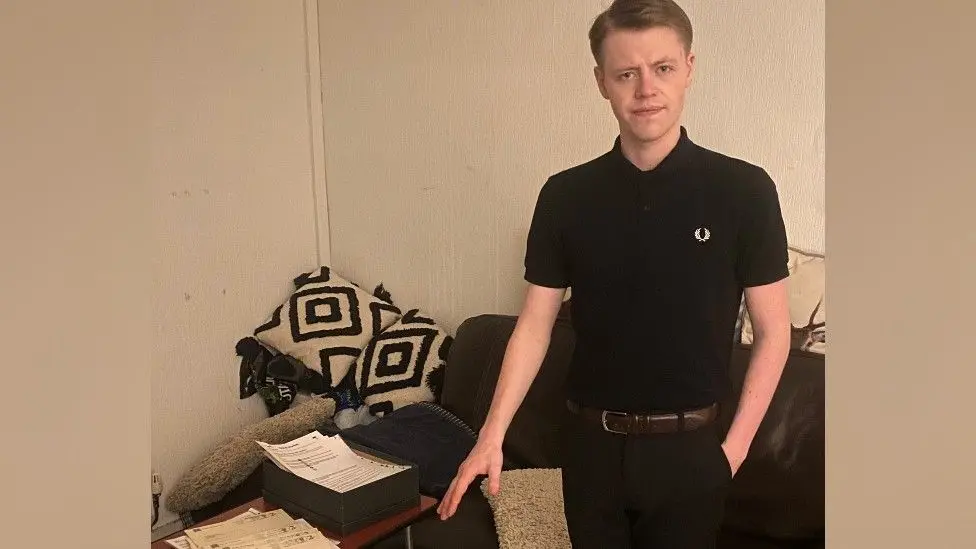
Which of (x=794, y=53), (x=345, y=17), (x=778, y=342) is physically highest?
(x=345, y=17)

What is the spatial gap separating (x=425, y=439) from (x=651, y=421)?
841 mm

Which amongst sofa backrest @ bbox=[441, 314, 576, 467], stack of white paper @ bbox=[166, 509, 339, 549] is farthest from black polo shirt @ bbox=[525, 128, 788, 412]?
sofa backrest @ bbox=[441, 314, 576, 467]

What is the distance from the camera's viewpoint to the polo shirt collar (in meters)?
1.19

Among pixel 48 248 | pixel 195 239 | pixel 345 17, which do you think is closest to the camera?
pixel 48 248

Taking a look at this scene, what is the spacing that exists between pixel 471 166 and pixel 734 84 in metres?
0.67

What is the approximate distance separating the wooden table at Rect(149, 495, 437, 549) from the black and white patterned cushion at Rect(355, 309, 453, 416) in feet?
1.68

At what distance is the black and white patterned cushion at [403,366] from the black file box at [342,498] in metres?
0.51

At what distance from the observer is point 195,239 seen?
2.21 metres

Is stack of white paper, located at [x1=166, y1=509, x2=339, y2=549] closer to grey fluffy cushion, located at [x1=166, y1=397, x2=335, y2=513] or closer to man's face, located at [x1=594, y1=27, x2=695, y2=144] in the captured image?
grey fluffy cushion, located at [x1=166, y1=397, x2=335, y2=513]

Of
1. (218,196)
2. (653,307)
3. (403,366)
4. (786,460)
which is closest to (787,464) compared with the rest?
(786,460)

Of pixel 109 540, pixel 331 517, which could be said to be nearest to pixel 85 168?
pixel 109 540

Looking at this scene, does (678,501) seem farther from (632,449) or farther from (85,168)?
(85,168)

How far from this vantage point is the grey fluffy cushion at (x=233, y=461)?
2004mm

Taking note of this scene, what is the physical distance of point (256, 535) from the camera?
1.45 m
